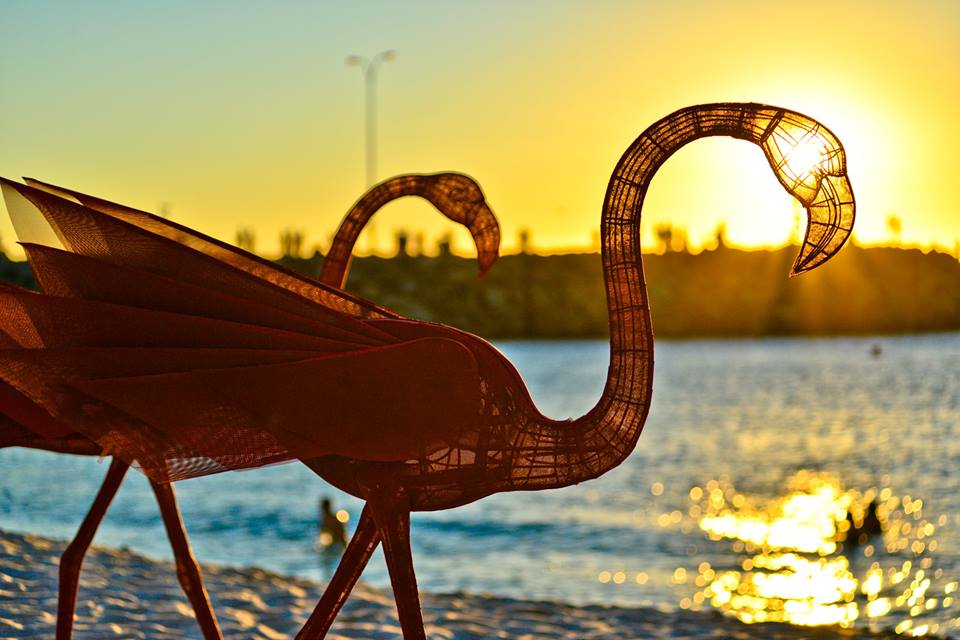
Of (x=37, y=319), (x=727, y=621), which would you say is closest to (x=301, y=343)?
(x=37, y=319)

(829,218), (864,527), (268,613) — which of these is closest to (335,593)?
(829,218)

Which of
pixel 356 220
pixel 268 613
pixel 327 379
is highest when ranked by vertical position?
pixel 356 220

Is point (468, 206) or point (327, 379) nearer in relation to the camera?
point (327, 379)

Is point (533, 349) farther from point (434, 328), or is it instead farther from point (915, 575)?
point (434, 328)

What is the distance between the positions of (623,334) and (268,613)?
178 inches

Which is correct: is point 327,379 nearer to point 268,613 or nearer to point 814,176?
point 814,176

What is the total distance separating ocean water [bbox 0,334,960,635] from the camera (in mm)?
15109

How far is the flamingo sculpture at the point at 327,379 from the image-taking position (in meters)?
3.61

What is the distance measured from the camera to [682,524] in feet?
69.5

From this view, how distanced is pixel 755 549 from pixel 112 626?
13.5m

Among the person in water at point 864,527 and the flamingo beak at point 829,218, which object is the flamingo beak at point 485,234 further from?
the person in water at point 864,527

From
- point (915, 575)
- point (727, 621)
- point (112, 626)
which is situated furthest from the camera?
point (915, 575)

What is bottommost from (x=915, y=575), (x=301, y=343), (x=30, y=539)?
(x=915, y=575)

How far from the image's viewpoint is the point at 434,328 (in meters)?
3.77
